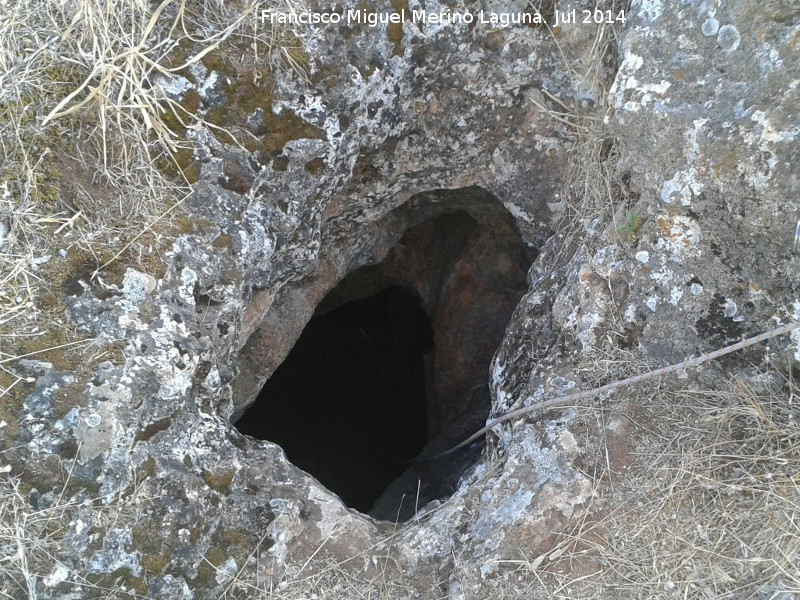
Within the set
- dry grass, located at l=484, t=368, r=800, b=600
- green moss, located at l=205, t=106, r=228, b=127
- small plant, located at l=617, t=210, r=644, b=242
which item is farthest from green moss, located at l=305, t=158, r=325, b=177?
dry grass, located at l=484, t=368, r=800, b=600

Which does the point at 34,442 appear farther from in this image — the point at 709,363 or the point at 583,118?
the point at 583,118

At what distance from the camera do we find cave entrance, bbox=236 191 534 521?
298cm

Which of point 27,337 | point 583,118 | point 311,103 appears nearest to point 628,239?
point 583,118

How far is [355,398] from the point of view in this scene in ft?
12.0

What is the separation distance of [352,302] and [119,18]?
8.22 ft

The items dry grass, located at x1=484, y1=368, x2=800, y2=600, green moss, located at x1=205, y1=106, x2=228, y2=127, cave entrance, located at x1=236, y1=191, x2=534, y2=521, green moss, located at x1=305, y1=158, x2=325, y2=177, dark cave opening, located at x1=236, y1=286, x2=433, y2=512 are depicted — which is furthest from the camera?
dark cave opening, located at x1=236, y1=286, x2=433, y2=512

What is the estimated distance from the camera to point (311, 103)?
1.62 metres

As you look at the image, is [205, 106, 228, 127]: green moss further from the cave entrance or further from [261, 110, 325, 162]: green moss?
the cave entrance

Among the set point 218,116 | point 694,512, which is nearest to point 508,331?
point 694,512

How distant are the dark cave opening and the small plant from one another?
7.37 feet

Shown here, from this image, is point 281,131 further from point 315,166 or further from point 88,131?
point 88,131

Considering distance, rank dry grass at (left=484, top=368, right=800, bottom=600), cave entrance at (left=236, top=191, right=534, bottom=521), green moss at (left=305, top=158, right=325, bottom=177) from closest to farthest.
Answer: dry grass at (left=484, top=368, right=800, bottom=600) < green moss at (left=305, top=158, right=325, bottom=177) < cave entrance at (left=236, top=191, right=534, bottom=521)

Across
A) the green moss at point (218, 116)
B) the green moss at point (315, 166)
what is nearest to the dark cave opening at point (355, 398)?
the green moss at point (315, 166)

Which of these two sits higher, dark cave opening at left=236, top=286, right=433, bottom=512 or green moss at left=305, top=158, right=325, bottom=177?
green moss at left=305, top=158, right=325, bottom=177
